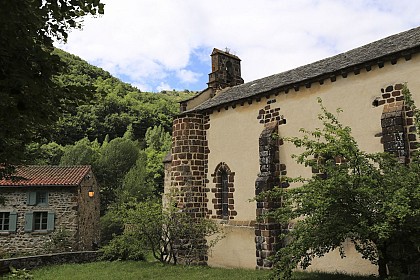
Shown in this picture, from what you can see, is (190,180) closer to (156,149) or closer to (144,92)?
(156,149)

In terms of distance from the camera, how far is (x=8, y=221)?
21047 millimetres

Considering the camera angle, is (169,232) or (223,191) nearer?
(169,232)

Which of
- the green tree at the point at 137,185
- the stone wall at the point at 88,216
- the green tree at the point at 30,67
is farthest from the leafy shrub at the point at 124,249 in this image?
the green tree at the point at 137,185

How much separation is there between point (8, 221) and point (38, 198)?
204 centimetres

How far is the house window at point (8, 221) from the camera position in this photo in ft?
68.2

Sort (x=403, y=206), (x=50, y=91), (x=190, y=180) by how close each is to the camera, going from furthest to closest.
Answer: (x=190, y=180)
(x=403, y=206)
(x=50, y=91)

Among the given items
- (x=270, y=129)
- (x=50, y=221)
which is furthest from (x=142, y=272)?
(x=50, y=221)

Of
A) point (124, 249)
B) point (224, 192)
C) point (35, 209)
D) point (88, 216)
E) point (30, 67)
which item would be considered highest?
point (30, 67)

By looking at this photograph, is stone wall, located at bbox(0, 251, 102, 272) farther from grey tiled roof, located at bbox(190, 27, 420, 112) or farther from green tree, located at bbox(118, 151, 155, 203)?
green tree, located at bbox(118, 151, 155, 203)

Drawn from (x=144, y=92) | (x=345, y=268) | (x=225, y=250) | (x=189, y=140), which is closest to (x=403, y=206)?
(x=345, y=268)

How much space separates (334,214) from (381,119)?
165 inches

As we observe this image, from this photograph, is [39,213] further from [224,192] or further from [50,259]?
[224,192]

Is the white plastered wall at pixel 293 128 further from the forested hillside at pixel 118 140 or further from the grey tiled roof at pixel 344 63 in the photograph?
the forested hillside at pixel 118 140

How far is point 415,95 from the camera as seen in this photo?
9812 mm
